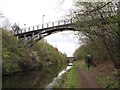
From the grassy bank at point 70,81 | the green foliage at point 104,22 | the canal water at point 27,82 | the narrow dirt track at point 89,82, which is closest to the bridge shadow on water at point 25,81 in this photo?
the canal water at point 27,82

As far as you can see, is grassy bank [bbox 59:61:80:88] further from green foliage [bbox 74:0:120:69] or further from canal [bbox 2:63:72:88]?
green foliage [bbox 74:0:120:69]

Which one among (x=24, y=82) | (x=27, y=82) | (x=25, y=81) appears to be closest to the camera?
(x=24, y=82)

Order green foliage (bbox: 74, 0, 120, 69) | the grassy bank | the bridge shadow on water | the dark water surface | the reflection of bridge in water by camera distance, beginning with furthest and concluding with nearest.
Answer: the reflection of bridge in water → the bridge shadow on water → the dark water surface → the grassy bank → green foliage (bbox: 74, 0, 120, 69)

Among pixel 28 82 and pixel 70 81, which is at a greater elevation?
pixel 70 81

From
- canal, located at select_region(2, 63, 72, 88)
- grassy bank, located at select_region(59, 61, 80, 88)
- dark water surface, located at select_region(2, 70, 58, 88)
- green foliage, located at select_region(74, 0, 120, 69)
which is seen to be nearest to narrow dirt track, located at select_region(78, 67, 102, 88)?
grassy bank, located at select_region(59, 61, 80, 88)

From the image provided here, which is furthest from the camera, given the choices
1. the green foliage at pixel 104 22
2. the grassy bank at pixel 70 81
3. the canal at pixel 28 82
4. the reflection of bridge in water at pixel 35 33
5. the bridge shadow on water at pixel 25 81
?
the reflection of bridge in water at pixel 35 33

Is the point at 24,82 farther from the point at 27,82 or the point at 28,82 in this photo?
the point at 28,82

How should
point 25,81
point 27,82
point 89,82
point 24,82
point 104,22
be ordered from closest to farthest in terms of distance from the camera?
1. point 104,22
2. point 89,82
3. point 24,82
4. point 27,82
5. point 25,81

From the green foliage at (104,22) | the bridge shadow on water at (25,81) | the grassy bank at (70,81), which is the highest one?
the green foliage at (104,22)

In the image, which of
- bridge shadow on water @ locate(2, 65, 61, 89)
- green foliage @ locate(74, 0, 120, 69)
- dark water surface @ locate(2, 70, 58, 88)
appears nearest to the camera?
green foliage @ locate(74, 0, 120, 69)

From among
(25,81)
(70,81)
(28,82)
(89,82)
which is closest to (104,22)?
(89,82)

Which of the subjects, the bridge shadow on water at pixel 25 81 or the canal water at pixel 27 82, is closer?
the canal water at pixel 27 82

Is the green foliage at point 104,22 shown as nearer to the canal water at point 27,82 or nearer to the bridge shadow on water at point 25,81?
the canal water at point 27,82

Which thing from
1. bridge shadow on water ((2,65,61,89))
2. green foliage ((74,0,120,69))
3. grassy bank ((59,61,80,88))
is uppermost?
green foliage ((74,0,120,69))
